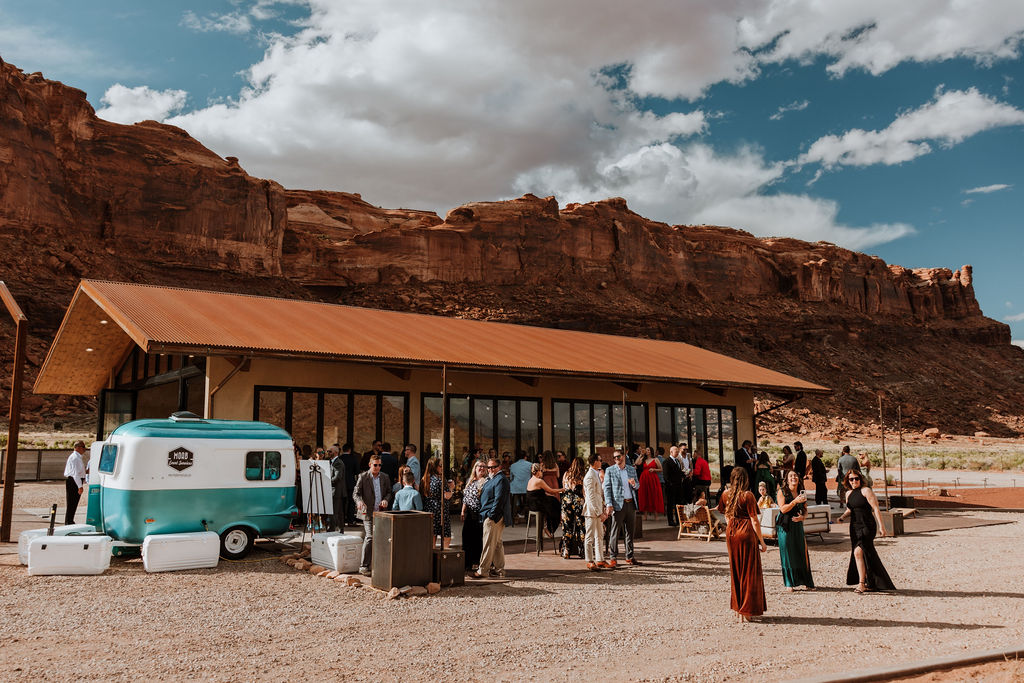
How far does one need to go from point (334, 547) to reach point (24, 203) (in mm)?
72657

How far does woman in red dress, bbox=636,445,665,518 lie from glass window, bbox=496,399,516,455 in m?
3.36

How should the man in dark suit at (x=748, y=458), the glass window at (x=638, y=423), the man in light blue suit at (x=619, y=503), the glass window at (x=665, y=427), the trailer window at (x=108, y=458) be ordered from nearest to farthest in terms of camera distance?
the man in light blue suit at (x=619, y=503) → the trailer window at (x=108, y=458) → the man in dark suit at (x=748, y=458) → the glass window at (x=638, y=423) → the glass window at (x=665, y=427)

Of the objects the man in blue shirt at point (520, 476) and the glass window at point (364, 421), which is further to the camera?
the glass window at point (364, 421)

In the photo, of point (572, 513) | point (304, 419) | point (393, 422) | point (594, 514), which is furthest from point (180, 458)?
point (393, 422)

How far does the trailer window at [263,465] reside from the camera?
1145cm

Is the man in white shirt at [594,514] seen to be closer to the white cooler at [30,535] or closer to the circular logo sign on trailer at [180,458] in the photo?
the circular logo sign on trailer at [180,458]

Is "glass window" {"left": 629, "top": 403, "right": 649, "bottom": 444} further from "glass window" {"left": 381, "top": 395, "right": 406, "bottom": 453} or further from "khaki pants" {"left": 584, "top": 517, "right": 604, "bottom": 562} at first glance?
"khaki pants" {"left": 584, "top": 517, "right": 604, "bottom": 562}

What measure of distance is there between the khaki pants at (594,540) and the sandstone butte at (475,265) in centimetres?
5384

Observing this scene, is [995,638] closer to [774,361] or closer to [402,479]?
[402,479]

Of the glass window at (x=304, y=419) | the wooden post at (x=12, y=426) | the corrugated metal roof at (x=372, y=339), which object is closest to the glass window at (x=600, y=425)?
the corrugated metal roof at (x=372, y=339)

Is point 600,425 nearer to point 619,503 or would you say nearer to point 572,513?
point 572,513

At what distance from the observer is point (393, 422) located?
16406 mm

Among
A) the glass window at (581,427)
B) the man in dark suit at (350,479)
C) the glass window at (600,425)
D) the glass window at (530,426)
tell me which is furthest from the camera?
the glass window at (600,425)

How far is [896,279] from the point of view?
377 ft
